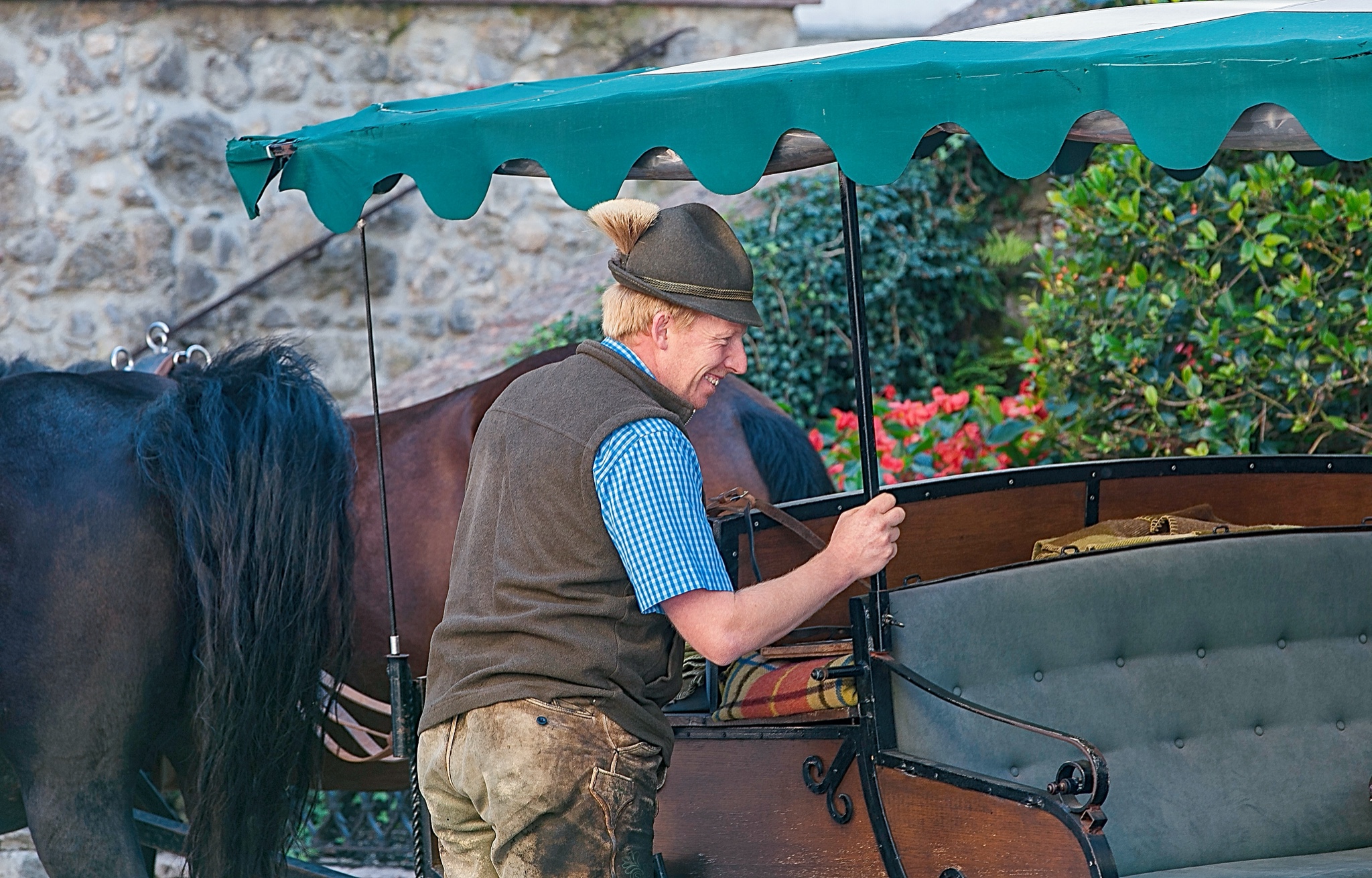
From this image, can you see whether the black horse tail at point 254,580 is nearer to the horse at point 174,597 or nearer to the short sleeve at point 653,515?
the horse at point 174,597

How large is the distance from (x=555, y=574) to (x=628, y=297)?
464 millimetres

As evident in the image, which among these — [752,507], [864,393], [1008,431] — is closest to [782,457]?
[752,507]

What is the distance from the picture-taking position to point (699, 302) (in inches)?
87.4

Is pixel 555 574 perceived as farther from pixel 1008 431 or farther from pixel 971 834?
pixel 1008 431

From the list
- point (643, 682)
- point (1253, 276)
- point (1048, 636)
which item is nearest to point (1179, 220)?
point (1253, 276)

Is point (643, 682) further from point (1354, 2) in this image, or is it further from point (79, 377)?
point (79, 377)

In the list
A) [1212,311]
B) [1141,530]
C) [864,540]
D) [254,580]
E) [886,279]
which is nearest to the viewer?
[864,540]

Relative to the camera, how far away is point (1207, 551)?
288 centimetres

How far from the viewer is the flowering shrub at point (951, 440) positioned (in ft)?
16.5

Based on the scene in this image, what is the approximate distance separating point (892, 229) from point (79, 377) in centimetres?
406

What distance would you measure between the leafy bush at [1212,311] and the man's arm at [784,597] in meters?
2.74

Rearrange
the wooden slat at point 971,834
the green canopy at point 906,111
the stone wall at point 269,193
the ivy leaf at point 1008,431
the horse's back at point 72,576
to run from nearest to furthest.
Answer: the green canopy at point 906,111 < the wooden slat at point 971,834 < the horse's back at point 72,576 < the ivy leaf at point 1008,431 < the stone wall at point 269,193

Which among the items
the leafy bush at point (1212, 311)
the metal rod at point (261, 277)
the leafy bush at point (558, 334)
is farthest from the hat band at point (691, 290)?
the metal rod at point (261, 277)

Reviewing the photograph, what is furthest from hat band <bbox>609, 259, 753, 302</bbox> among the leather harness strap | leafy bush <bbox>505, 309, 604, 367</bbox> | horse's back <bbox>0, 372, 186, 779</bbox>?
leafy bush <bbox>505, 309, 604, 367</bbox>
